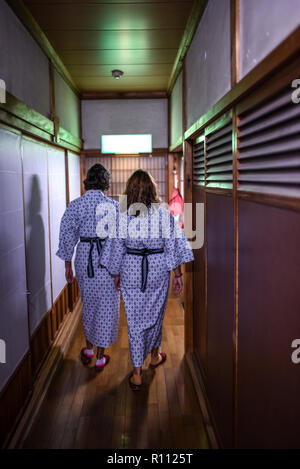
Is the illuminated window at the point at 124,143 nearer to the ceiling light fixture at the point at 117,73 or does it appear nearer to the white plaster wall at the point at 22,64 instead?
the ceiling light fixture at the point at 117,73

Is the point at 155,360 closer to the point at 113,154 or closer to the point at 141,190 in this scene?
the point at 141,190

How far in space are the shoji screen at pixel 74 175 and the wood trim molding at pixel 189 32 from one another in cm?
148

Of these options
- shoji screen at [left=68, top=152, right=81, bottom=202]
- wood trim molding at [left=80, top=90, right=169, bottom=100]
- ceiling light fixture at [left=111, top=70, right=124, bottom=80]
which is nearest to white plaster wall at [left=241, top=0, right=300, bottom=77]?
ceiling light fixture at [left=111, top=70, right=124, bottom=80]

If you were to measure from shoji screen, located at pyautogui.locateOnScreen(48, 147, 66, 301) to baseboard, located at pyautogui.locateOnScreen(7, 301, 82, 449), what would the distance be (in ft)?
1.16

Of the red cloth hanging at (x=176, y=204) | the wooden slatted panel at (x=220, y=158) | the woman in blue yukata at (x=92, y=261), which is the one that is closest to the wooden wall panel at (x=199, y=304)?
the wooden slatted panel at (x=220, y=158)

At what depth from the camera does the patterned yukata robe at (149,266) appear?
9.00ft

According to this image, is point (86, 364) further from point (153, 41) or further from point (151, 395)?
point (153, 41)

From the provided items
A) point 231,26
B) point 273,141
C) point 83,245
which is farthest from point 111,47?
point 273,141

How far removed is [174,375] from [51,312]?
113 centimetres

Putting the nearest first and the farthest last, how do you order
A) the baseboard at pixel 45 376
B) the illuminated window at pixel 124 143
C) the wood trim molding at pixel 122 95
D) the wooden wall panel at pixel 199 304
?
the baseboard at pixel 45 376 → the wooden wall panel at pixel 199 304 → the wood trim molding at pixel 122 95 → the illuminated window at pixel 124 143

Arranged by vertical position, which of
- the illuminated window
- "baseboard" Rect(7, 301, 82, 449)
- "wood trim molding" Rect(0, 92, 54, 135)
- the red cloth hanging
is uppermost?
the illuminated window

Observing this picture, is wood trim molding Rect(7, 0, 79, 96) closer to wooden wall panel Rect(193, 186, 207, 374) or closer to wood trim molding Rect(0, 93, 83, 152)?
wood trim molding Rect(0, 93, 83, 152)

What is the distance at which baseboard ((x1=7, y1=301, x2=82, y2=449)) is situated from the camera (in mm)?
2213

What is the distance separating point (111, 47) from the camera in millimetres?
3307
